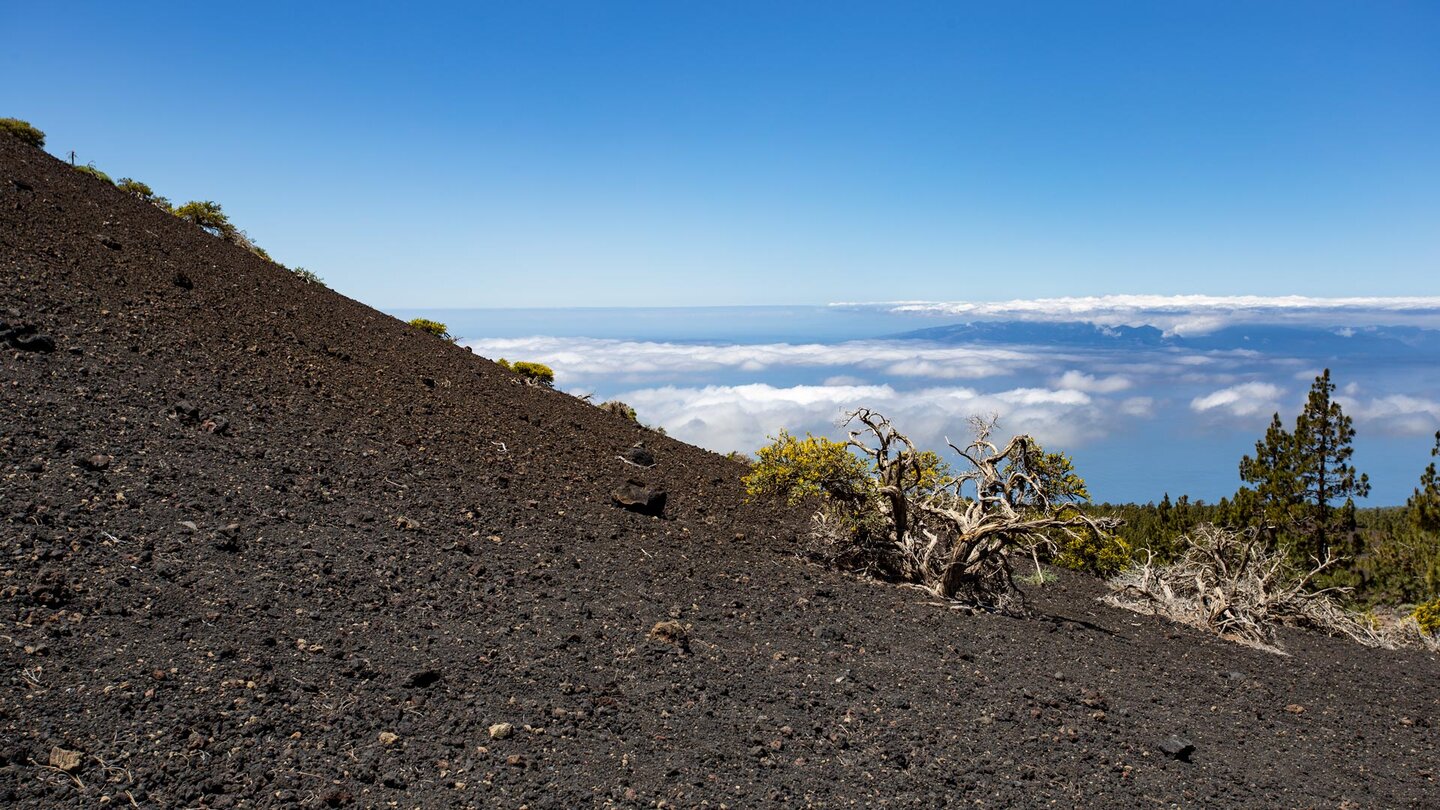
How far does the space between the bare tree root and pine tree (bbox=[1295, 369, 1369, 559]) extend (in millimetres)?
16715

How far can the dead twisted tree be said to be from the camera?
10.4 metres

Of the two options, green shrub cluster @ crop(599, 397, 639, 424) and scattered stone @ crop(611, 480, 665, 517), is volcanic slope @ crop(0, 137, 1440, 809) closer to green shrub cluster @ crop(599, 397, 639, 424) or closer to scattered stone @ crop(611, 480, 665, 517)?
scattered stone @ crop(611, 480, 665, 517)

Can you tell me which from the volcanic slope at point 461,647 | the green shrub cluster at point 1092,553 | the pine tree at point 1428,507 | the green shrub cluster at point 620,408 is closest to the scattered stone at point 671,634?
the volcanic slope at point 461,647

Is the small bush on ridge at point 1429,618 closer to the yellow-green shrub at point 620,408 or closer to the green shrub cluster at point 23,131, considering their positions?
the yellow-green shrub at point 620,408

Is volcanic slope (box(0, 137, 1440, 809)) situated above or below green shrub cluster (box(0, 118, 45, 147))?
below

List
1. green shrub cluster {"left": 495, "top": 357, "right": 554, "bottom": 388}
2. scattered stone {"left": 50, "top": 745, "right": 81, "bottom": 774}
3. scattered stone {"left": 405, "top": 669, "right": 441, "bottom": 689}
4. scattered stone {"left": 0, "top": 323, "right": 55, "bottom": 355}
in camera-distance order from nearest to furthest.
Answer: scattered stone {"left": 50, "top": 745, "right": 81, "bottom": 774} < scattered stone {"left": 405, "top": 669, "right": 441, "bottom": 689} < scattered stone {"left": 0, "top": 323, "right": 55, "bottom": 355} < green shrub cluster {"left": 495, "top": 357, "right": 554, "bottom": 388}

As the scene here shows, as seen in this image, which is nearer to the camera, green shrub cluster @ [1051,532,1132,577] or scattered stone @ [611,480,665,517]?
scattered stone @ [611,480,665,517]

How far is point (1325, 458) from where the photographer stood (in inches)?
1115

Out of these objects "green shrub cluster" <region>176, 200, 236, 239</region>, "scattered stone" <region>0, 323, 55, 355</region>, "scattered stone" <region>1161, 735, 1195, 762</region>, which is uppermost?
"green shrub cluster" <region>176, 200, 236, 239</region>

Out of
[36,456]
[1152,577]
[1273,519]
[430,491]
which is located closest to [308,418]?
[430,491]

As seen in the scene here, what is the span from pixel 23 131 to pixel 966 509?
2240 centimetres

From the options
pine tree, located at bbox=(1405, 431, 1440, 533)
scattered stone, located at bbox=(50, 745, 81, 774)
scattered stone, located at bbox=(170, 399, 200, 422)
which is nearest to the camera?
scattered stone, located at bbox=(50, 745, 81, 774)

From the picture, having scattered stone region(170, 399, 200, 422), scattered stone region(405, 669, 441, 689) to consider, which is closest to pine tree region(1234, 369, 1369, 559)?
scattered stone region(405, 669, 441, 689)

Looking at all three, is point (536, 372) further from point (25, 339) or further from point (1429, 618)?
point (1429, 618)
